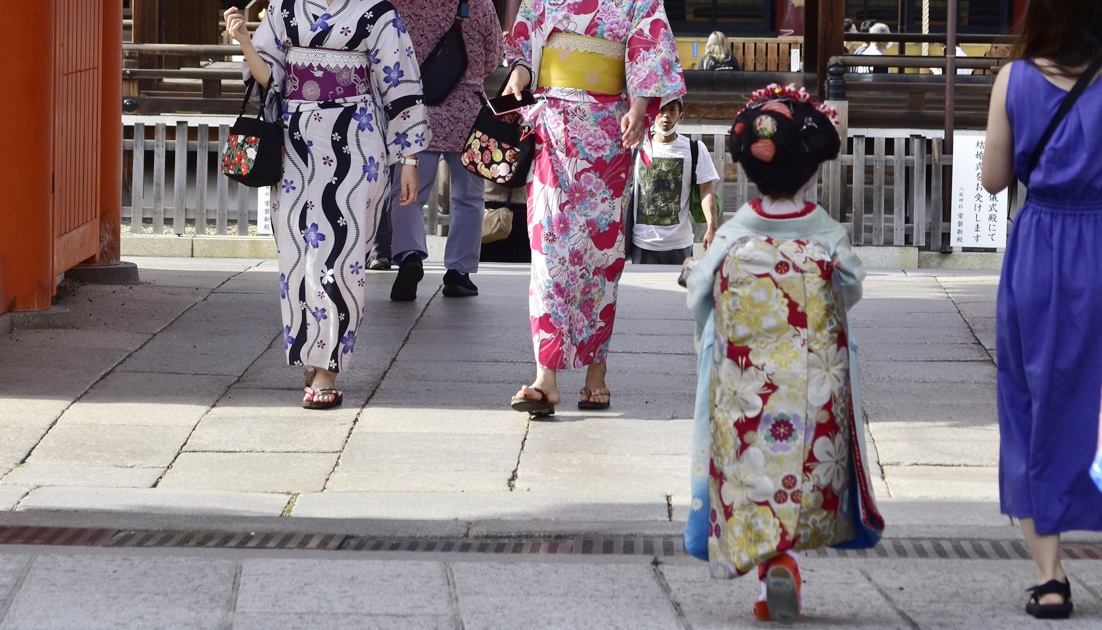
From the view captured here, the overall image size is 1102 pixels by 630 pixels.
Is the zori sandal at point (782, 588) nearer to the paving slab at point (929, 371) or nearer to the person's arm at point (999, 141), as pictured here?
the person's arm at point (999, 141)

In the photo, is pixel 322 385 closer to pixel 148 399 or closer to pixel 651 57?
pixel 148 399

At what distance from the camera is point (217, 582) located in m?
3.27

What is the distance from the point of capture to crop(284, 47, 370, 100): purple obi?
15.9 ft

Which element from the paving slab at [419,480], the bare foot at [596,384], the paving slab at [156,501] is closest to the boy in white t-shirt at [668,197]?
the bare foot at [596,384]

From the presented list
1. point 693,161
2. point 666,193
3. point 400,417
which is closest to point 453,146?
point 666,193

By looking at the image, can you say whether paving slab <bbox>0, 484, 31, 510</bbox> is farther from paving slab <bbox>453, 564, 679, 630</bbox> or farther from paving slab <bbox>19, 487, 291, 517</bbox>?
paving slab <bbox>453, 564, 679, 630</bbox>

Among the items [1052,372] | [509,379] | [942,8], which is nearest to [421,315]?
[509,379]

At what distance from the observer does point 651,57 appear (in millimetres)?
4703

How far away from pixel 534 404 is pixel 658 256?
236 cm

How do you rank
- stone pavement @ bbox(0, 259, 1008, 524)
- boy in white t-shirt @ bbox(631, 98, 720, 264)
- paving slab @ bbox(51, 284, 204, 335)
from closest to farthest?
stone pavement @ bbox(0, 259, 1008, 524) < paving slab @ bbox(51, 284, 204, 335) < boy in white t-shirt @ bbox(631, 98, 720, 264)

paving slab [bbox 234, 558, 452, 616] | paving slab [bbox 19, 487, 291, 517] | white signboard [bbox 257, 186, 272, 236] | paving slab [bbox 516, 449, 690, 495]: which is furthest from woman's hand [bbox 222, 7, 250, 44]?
white signboard [bbox 257, 186, 272, 236]

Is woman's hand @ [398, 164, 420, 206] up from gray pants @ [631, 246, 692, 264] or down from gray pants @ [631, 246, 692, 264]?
up

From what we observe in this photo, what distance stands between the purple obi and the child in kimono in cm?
218

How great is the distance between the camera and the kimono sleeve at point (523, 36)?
485 centimetres
